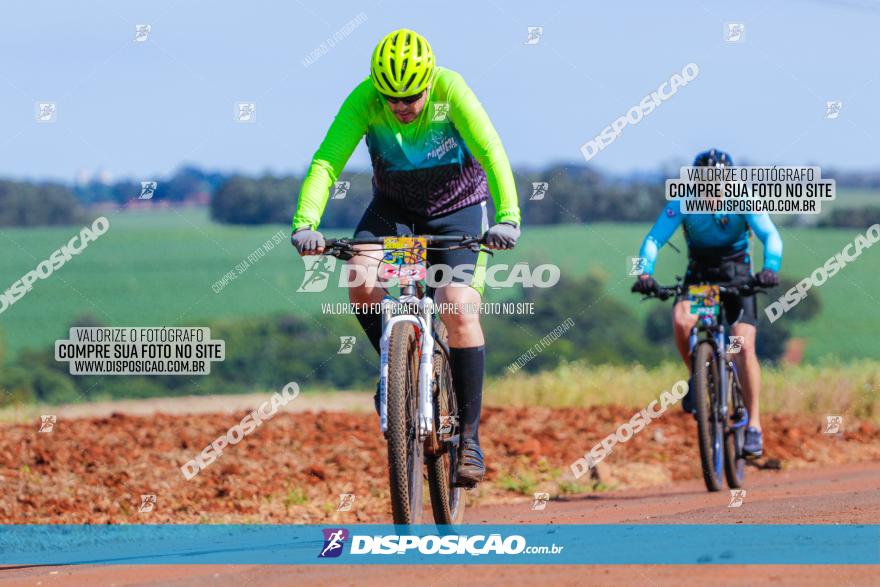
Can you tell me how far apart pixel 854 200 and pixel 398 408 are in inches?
1378

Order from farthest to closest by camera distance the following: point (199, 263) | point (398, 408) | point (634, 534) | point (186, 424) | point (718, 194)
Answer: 1. point (199, 263)
2. point (186, 424)
3. point (718, 194)
4. point (634, 534)
5. point (398, 408)

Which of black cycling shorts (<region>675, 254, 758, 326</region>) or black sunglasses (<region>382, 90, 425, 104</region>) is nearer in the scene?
black sunglasses (<region>382, 90, 425, 104</region>)

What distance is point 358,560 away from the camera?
22.8ft

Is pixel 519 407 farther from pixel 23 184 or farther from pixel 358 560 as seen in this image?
pixel 23 184

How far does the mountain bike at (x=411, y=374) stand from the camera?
6.72 meters

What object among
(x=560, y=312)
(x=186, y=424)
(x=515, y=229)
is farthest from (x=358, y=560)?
(x=560, y=312)

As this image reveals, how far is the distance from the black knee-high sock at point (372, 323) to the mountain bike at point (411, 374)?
250mm
